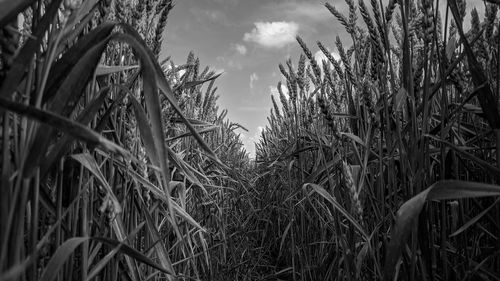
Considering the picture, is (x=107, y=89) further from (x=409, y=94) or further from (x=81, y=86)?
(x=409, y=94)

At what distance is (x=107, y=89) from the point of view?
24.8 inches

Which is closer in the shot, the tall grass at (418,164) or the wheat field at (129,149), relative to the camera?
the wheat field at (129,149)

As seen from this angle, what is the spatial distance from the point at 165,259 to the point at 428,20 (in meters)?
0.74

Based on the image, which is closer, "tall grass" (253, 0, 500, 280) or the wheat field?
the wheat field

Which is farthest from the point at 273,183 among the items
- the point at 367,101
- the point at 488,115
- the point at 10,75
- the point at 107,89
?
the point at 10,75

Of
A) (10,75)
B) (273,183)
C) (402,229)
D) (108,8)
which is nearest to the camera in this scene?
(10,75)

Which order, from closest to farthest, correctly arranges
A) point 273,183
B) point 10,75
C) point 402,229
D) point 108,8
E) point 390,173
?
point 10,75 → point 402,229 → point 108,8 → point 390,173 → point 273,183

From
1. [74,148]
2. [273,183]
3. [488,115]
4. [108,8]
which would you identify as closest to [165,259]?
[74,148]

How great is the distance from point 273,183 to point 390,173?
1.93 m

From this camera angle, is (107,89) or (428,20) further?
(428,20)

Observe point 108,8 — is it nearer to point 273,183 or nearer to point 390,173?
point 390,173

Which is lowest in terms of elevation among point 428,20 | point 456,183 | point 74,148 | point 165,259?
point 165,259

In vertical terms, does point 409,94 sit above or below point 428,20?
below

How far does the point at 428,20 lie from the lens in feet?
2.79
